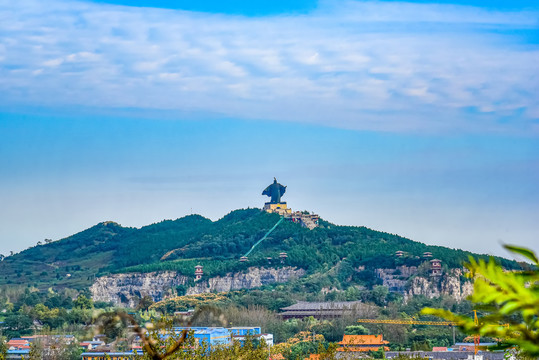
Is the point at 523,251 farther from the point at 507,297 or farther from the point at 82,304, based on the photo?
the point at 82,304

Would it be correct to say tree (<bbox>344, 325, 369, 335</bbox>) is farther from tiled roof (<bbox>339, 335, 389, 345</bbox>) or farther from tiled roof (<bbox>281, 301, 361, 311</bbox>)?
tiled roof (<bbox>281, 301, 361, 311</bbox>)

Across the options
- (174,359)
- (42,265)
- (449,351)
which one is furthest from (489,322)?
(42,265)

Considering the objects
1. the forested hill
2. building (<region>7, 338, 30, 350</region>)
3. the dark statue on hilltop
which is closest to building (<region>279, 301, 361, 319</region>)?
the forested hill

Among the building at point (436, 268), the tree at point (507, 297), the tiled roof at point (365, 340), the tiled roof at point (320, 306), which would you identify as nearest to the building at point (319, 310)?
the tiled roof at point (320, 306)

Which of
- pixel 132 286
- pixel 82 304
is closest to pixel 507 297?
pixel 82 304

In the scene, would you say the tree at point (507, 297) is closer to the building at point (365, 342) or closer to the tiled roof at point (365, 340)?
the building at point (365, 342)

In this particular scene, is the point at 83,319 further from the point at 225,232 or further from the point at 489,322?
the point at 489,322
